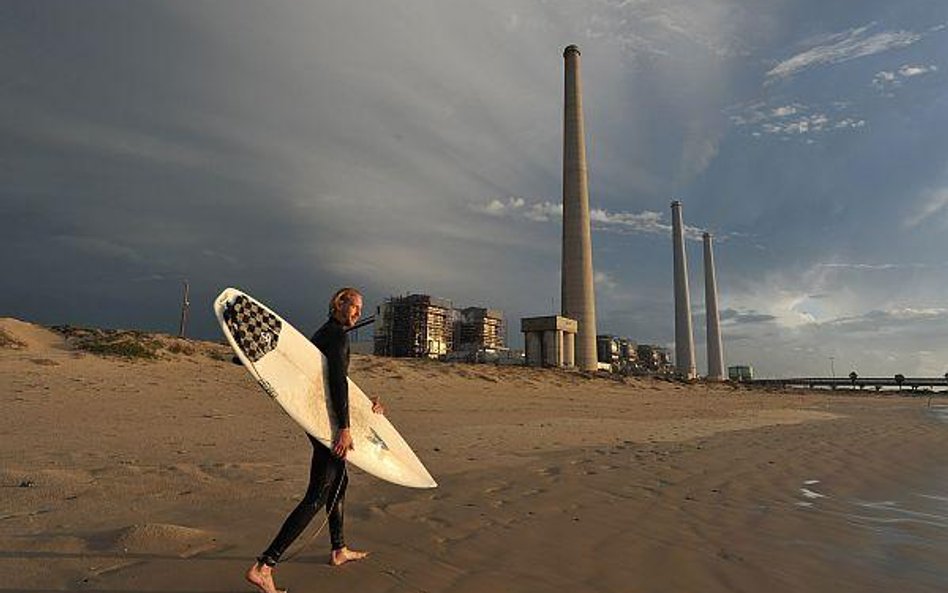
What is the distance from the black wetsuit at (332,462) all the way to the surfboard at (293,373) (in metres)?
0.11

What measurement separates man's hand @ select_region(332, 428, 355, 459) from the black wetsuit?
5 centimetres

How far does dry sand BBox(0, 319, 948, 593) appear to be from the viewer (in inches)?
159

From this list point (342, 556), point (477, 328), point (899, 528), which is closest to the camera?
point (342, 556)

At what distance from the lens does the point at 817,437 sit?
13.7 m

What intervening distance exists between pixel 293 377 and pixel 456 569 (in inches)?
73.5

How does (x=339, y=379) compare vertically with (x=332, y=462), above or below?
above

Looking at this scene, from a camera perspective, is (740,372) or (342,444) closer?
(342,444)

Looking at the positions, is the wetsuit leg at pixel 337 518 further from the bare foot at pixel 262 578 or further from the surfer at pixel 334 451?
the bare foot at pixel 262 578

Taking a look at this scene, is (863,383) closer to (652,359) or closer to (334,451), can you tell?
(652,359)

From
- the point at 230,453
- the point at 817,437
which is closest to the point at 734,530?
the point at 230,453

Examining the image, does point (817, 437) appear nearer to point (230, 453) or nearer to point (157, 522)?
point (230, 453)

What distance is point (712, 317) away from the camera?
92375 mm

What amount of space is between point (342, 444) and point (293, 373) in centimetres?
70

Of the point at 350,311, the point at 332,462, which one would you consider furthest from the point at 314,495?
the point at 350,311
